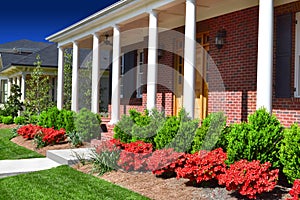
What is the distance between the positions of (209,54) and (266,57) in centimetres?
409

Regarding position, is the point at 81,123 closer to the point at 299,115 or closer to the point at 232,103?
the point at 232,103

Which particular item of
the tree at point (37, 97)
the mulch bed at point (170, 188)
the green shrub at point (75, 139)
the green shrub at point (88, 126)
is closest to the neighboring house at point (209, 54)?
the green shrub at point (88, 126)

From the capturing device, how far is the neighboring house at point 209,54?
26.7 ft

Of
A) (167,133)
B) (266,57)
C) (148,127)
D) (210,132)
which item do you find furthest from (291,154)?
(148,127)

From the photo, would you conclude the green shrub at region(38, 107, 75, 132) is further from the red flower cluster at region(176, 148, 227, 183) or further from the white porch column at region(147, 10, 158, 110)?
the red flower cluster at region(176, 148, 227, 183)

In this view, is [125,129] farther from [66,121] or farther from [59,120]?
[59,120]

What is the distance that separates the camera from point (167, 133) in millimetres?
7664

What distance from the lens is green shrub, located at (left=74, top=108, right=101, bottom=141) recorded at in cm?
1162

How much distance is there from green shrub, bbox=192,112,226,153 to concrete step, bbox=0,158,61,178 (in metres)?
3.62

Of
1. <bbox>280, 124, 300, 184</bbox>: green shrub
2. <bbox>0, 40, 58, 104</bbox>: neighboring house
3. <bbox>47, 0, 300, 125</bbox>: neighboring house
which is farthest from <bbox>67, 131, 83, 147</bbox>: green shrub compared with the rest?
<bbox>0, 40, 58, 104</bbox>: neighboring house

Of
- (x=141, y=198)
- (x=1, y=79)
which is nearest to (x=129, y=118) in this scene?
(x=141, y=198)

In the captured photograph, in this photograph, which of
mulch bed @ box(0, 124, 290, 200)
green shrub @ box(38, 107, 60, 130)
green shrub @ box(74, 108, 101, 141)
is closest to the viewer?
mulch bed @ box(0, 124, 290, 200)

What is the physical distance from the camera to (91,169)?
318 inches

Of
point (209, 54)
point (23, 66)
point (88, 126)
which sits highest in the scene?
point (23, 66)
